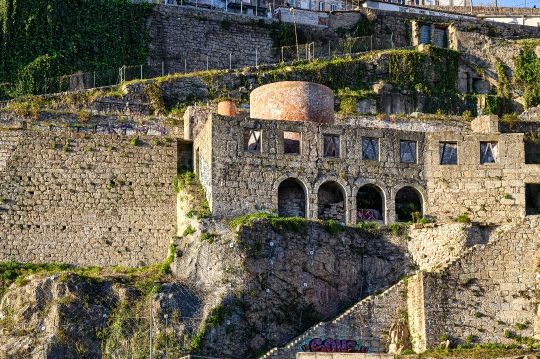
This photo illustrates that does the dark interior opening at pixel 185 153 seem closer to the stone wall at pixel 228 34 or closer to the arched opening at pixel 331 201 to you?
the arched opening at pixel 331 201

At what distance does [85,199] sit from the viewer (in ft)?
188

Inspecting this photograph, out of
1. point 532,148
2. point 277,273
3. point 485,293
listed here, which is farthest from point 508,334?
point 532,148

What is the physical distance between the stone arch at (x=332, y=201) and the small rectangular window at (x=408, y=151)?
3.37m

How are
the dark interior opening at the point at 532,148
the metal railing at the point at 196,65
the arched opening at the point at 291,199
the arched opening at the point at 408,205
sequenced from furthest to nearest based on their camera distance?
the metal railing at the point at 196,65 → the dark interior opening at the point at 532,148 → the arched opening at the point at 408,205 → the arched opening at the point at 291,199

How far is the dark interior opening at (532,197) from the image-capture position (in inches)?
2383

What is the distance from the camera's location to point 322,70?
234ft

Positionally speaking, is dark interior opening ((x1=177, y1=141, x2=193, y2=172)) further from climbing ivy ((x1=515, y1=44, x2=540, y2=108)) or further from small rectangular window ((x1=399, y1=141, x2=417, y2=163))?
climbing ivy ((x1=515, y1=44, x2=540, y2=108))

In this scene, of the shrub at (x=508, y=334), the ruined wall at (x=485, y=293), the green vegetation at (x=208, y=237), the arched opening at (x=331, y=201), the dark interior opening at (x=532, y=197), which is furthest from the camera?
the dark interior opening at (x=532, y=197)

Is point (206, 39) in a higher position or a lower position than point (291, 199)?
higher

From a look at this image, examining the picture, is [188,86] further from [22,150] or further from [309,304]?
[309,304]

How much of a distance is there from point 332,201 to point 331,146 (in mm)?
2536

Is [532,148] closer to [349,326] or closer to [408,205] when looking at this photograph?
[408,205]

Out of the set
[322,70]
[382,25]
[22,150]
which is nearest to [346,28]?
[382,25]

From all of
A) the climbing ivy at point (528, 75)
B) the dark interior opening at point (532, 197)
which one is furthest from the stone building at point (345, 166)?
the climbing ivy at point (528, 75)
